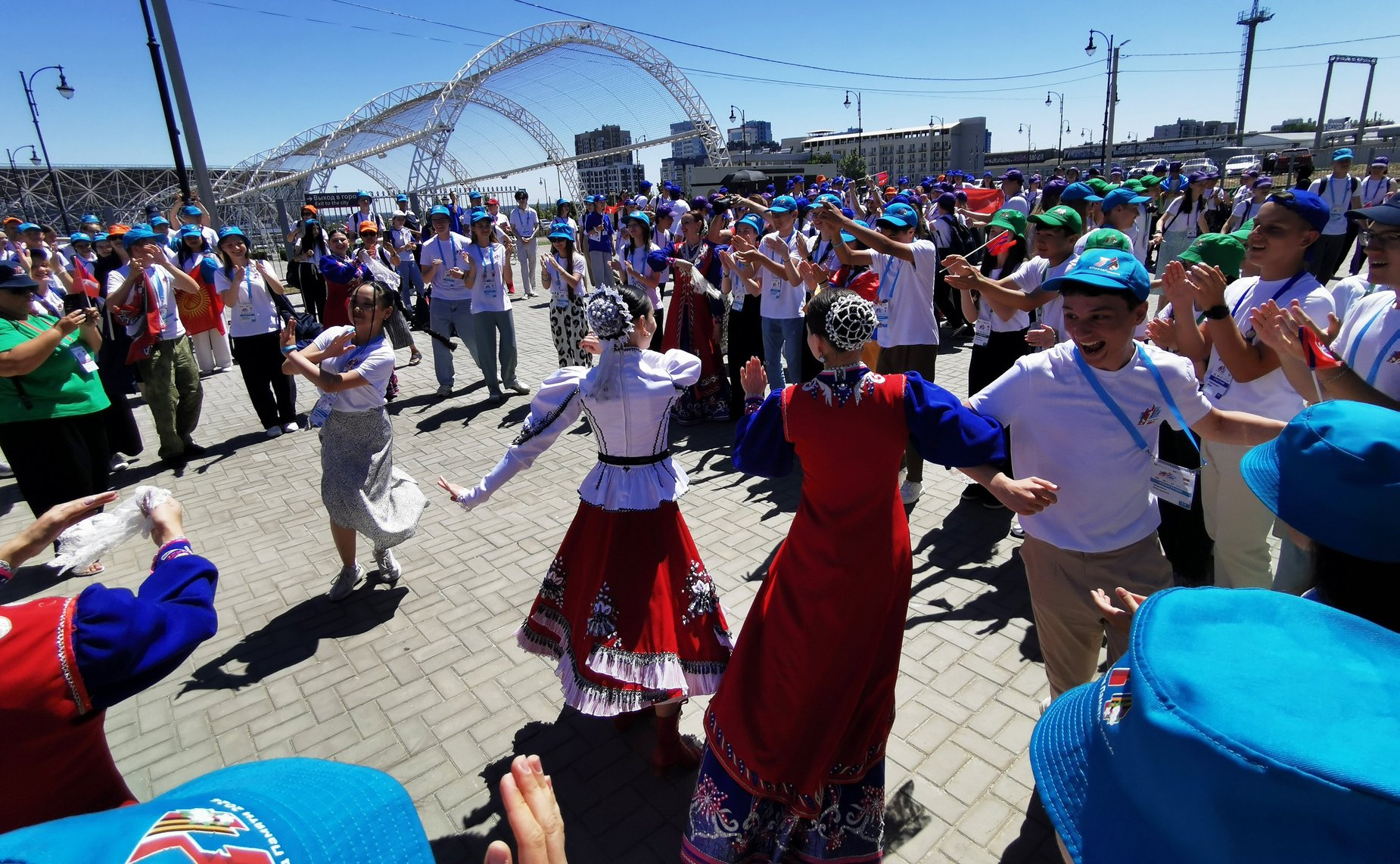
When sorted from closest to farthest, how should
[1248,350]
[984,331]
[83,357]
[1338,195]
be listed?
[1248,350], [83,357], [984,331], [1338,195]

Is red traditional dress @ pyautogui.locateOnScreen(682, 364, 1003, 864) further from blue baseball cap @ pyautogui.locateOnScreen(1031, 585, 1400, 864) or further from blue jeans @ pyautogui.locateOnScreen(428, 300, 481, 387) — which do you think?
blue jeans @ pyautogui.locateOnScreen(428, 300, 481, 387)

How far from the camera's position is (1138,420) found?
101 inches

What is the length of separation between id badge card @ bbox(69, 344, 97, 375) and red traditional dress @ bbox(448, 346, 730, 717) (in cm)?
386

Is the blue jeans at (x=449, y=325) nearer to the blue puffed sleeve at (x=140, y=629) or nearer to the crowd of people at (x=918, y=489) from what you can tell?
the crowd of people at (x=918, y=489)

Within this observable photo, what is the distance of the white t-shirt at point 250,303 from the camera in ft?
26.3

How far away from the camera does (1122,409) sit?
8.28 feet

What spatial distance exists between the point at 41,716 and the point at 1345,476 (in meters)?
2.64

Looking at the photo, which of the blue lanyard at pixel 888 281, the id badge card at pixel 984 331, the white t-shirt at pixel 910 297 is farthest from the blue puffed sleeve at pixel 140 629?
the id badge card at pixel 984 331

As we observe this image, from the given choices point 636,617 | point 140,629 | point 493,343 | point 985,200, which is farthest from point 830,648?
point 985,200

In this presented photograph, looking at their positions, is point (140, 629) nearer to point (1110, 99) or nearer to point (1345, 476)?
point (1345, 476)

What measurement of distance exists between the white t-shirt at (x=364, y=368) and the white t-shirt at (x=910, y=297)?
3.67 metres

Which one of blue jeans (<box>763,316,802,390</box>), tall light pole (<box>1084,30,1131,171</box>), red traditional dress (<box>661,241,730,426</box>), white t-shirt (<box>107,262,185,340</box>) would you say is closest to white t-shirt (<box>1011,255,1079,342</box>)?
blue jeans (<box>763,316,802,390</box>)

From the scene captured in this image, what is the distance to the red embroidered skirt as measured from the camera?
9.73ft

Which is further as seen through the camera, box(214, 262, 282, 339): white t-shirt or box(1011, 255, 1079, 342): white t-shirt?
box(214, 262, 282, 339): white t-shirt
